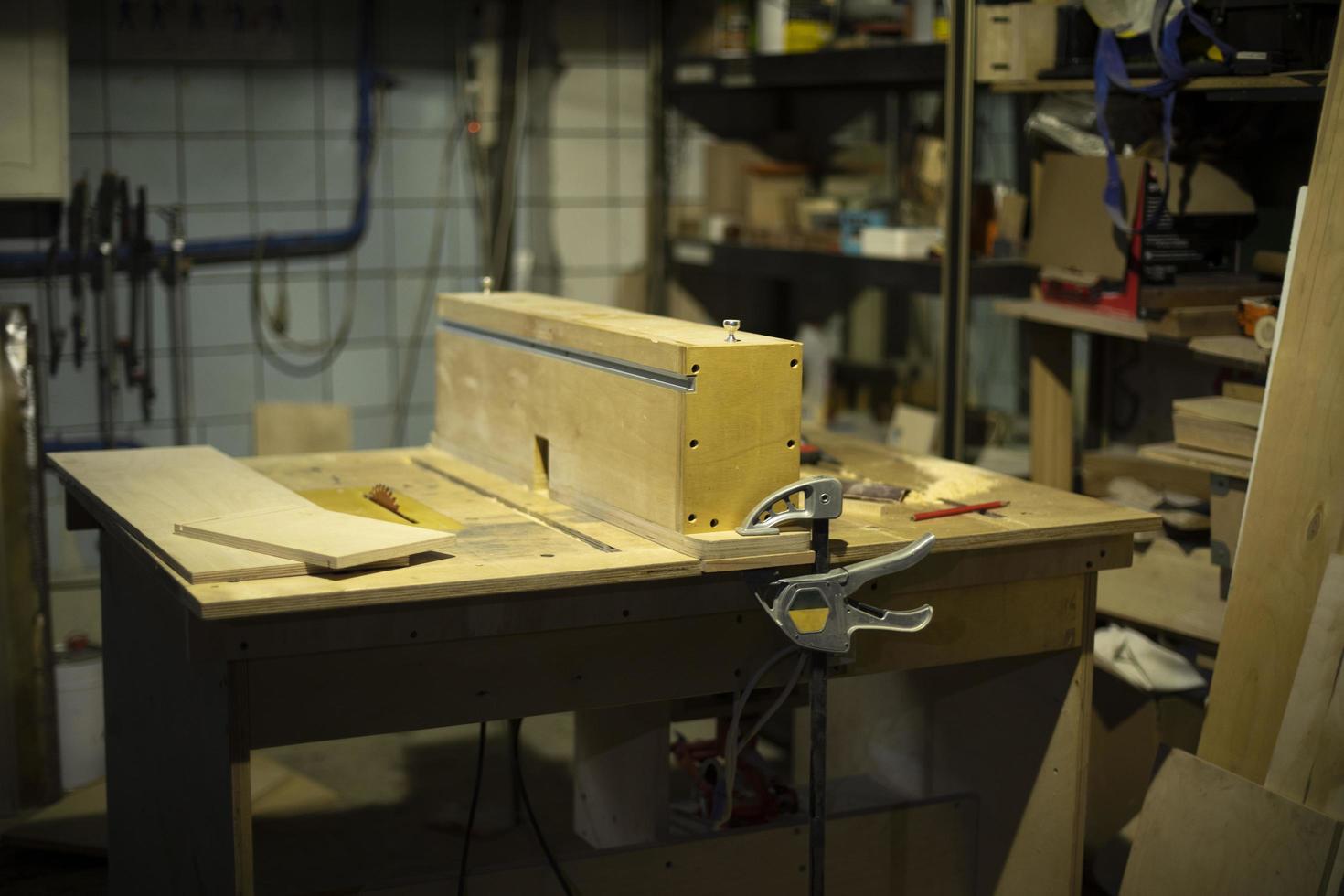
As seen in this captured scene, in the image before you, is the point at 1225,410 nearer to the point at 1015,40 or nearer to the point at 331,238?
the point at 1015,40

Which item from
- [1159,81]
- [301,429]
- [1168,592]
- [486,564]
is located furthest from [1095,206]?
[301,429]

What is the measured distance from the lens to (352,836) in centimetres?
324

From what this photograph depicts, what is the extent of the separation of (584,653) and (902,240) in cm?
194

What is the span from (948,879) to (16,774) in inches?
80.2

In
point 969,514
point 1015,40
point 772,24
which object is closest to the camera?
point 969,514

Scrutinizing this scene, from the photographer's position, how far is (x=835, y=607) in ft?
6.63

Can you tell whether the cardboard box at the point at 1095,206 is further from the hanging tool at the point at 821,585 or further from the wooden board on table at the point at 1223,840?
the hanging tool at the point at 821,585

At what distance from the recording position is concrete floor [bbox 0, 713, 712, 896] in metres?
3.03

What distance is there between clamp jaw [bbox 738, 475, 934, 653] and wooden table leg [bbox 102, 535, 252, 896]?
0.69m

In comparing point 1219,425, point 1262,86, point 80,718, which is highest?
point 1262,86

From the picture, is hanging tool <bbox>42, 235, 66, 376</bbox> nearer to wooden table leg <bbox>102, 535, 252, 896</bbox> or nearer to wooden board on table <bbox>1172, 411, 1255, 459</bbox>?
wooden table leg <bbox>102, 535, 252, 896</bbox>

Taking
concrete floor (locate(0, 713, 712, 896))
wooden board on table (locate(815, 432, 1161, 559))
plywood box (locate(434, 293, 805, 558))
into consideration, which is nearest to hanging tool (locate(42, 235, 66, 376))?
concrete floor (locate(0, 713, 712, 896))

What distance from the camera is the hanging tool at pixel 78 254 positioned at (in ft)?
13.3

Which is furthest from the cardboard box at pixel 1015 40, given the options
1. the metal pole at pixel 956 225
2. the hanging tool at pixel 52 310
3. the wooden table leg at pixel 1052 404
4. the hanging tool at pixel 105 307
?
the hanging tool at pixel 52 310
